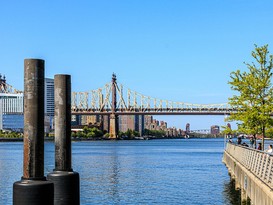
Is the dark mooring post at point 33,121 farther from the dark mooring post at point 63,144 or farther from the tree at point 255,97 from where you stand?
the tree at point 255,97

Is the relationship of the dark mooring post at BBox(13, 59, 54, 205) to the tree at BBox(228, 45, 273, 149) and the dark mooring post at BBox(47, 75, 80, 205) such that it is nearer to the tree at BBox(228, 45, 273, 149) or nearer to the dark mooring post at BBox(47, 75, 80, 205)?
the dark mooring post at BBox(47, 75, 80, 205)

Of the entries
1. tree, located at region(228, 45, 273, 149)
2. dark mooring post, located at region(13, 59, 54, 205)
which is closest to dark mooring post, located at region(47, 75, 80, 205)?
dark mooring post, located at region(13, 59, 54, 205)

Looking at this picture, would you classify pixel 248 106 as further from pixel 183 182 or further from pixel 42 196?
pixel 42 196

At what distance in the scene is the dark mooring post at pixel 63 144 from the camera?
1228cm

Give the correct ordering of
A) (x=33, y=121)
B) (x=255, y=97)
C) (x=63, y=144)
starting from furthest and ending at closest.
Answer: (x=255, y=97) → (x=63, y=144) → (x=33, y=121)

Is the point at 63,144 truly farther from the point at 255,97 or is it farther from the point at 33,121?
the point at 255,97

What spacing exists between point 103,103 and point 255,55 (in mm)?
156036

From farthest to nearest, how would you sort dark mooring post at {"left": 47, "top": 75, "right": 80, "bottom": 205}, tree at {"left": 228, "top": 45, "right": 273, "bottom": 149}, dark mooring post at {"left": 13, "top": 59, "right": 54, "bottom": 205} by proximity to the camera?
tree at {"left": 228, "top": 45, "right": 273, "bottom": 149}, dark mooring post at {"left": 47, "top": 75, "right": 80, "bottom": 205}, dark mooring post at {"left": 13, "top": 59, "right": 54, "bottom": 205}

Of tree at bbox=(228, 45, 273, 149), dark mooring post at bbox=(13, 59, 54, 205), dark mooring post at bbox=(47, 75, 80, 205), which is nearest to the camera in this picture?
dark mooring post at bbox=(13, 59, 54, 205)

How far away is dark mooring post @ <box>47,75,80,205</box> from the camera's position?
1228 cm

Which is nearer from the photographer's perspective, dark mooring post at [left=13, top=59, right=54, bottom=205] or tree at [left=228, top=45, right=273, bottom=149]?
dark mooring post at [left=13, top=59, right=54, bottom=205]

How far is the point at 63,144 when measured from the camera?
12.7m

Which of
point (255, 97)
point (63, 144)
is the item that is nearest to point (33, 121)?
point (63, 144)

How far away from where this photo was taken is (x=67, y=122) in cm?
1294
